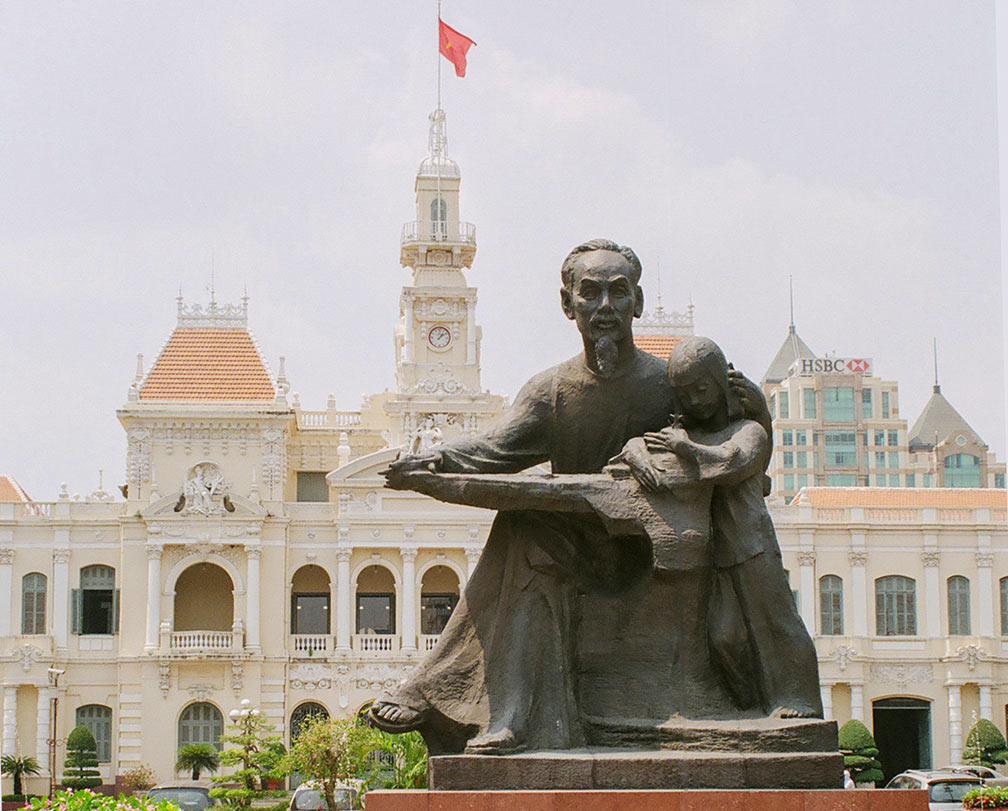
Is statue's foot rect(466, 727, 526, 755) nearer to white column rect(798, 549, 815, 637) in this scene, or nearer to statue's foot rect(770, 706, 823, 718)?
statue's foot rect(770, 706, 823, 718)

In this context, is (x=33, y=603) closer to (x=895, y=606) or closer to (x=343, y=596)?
(x=343, y=596)

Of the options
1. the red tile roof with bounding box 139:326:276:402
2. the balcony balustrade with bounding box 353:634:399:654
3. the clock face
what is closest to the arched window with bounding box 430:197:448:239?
the clock face

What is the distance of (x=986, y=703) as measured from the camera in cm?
4444

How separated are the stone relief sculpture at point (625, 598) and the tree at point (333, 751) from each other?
18997mm

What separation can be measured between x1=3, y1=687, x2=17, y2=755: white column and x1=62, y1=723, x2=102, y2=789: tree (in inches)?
58.9

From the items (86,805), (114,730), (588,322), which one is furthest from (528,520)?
(114,730)

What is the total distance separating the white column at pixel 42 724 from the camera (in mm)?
41188

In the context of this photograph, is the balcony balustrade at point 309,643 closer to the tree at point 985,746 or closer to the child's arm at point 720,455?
the tree at point 985,746

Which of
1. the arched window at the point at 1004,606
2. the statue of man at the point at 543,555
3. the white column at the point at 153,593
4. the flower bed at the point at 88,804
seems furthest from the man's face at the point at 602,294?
the arched window at the point at 1004,606

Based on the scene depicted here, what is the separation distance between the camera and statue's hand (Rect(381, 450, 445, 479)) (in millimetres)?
5402

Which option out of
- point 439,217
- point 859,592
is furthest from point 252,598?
point 859,592

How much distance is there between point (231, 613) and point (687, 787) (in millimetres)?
40928

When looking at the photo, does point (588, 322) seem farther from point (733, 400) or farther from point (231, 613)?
point (231, 613)

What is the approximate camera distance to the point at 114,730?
4231 centimetres
